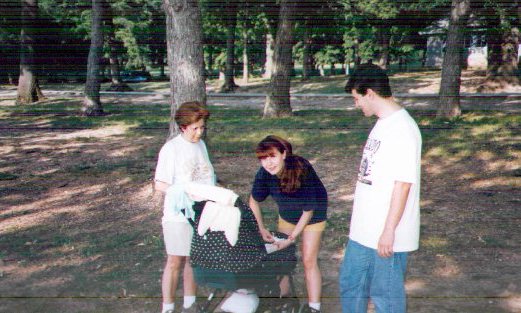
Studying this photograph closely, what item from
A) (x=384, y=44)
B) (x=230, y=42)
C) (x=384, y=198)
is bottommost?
(x=384, y=198)

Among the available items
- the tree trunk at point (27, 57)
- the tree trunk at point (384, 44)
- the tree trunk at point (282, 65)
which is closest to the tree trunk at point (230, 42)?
the tree trunk at point (384, 44)

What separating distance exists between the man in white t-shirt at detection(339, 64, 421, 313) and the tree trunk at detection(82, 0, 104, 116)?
1479cm

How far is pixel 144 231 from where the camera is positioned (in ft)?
19.6

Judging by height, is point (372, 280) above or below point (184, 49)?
below

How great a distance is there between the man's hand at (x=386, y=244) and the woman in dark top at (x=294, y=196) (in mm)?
746

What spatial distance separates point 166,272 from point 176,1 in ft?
12.9

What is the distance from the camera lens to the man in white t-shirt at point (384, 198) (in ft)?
9.07

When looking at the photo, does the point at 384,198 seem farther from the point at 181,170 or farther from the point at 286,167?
the point at 181,170

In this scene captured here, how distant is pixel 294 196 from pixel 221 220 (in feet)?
2.07

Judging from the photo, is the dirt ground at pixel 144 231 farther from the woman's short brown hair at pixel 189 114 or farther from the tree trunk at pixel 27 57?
the tree trunk at pixel 27 57

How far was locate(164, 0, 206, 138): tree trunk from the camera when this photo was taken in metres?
6.46

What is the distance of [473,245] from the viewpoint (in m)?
5.38

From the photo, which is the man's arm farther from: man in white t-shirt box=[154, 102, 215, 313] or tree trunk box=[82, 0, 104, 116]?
tree trunk box=[82, 0, 104, 116]

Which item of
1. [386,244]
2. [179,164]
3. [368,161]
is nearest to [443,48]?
[179,164]
